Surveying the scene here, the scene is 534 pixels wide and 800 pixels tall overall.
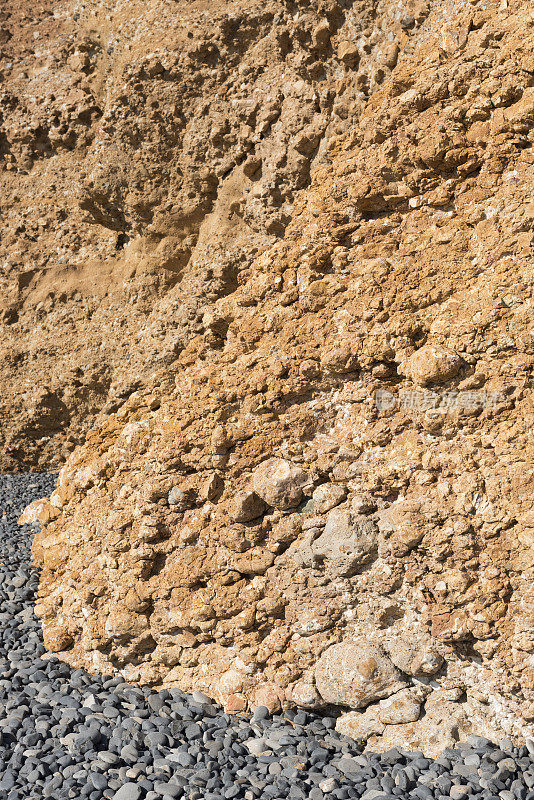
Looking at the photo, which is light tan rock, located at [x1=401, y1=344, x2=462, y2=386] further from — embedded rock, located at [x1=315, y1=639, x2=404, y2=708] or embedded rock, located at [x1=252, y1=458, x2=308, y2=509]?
embedded rock, located at [x1=315, y1=639, x2=404, y2=708]

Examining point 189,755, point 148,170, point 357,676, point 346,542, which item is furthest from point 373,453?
point 148,170

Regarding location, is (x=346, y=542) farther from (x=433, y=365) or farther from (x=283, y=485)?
(x=433, y=365)

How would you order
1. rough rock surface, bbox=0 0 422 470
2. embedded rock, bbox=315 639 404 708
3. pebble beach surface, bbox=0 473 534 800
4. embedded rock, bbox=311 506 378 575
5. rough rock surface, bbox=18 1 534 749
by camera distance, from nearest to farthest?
1. pebble beach surface, bbox=0 473 534 800
2. rough rock surface, bbox=18 1 534 749
3. embedded rock, bbox=315 639 404 708
4. embedded rock, bbox=311 506 378 575
5. rough rock surface, bbox=0 0 422 470

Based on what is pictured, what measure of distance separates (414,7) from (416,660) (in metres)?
3.79

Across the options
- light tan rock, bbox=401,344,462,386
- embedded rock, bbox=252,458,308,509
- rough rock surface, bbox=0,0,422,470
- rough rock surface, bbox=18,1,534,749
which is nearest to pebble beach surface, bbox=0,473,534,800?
rough rock surface, bbox=18,1,534,749

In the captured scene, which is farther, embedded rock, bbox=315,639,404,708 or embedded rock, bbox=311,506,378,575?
embedded rock, bbox=311,506,378,575

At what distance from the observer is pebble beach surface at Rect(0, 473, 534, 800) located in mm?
2713

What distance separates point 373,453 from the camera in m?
3.33

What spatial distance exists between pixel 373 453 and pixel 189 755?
177 centimetres

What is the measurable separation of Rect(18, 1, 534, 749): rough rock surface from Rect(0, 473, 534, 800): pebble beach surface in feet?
0.44

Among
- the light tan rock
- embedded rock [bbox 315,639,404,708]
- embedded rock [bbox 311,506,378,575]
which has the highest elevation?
the light tan rock

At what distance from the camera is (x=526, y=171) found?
9.96 feet

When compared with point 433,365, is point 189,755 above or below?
below

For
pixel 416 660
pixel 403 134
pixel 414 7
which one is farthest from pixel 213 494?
pixel 414 7
